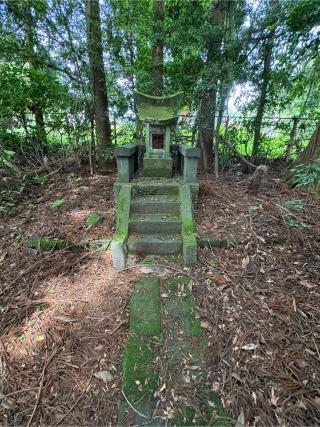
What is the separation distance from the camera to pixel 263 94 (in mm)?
5395

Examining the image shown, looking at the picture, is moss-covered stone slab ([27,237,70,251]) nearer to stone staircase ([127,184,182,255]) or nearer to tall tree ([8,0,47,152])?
stone staircase ([127,184,182,255])

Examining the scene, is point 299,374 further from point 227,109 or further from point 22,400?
point 227,109

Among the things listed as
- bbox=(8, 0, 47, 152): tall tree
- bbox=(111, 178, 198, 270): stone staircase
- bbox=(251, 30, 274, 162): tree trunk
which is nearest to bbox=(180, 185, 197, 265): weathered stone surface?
bbox=(111, 178, 198, 270): stone staircase

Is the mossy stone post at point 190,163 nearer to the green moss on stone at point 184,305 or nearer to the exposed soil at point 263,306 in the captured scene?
the exposed soil at point 263,306

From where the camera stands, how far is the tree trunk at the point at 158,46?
486cm

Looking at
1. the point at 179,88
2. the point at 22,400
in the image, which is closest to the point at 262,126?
the point at 179,88

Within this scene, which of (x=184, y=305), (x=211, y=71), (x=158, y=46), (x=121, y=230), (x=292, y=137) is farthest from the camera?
(x=292, y=137)

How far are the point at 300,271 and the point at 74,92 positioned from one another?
5479 millimetres

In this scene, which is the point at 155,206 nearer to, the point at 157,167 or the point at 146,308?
the point at 157,167

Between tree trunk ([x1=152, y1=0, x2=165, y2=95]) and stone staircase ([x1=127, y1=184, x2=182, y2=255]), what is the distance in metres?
2.97

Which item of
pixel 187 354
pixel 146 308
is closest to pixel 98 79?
pixel 146 308

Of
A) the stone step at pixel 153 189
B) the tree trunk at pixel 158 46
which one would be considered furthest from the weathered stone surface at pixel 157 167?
the tree trunk at pixel 158 46

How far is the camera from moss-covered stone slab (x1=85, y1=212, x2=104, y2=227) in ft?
12.1

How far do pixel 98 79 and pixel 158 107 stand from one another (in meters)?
2.21
